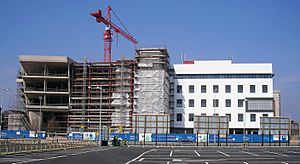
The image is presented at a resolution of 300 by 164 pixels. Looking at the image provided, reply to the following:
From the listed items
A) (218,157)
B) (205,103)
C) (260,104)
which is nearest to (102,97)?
(205,103)

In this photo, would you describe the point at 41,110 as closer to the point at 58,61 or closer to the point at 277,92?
the point at 58,61

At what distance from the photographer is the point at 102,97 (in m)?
104

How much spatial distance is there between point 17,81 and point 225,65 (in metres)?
56.8

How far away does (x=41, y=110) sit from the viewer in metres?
102

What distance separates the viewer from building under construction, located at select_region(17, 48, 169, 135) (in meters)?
98.7

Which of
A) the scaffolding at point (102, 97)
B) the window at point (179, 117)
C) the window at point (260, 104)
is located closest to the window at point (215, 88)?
the window at point (260, 104)

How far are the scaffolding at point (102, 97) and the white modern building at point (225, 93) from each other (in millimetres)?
13824

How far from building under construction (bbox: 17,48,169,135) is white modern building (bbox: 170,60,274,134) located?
22.5 ft

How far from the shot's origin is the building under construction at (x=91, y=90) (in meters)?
98.7

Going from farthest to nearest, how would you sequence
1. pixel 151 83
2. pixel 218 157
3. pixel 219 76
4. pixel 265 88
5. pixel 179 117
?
pixel 219 76 → pixel 179 117 → pixel 265 88 → pixel 151 83 → pixel 218 157

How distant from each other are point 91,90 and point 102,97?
384cm

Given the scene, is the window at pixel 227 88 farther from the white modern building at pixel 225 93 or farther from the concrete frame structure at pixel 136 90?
the concrete frame structure at pixel 136 90

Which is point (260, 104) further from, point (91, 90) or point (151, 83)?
point (91, 90)

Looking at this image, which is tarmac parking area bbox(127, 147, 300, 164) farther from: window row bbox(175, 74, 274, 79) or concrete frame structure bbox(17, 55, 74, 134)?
concrete frame structure bbox(17, 55, 74, 134)
